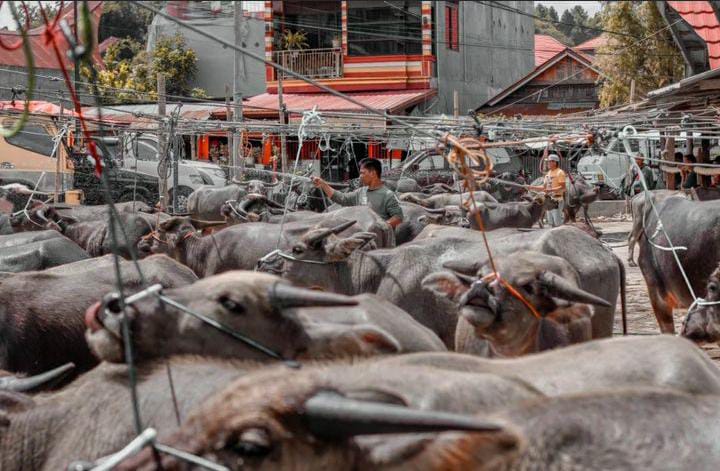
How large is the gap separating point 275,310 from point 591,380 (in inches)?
46.0

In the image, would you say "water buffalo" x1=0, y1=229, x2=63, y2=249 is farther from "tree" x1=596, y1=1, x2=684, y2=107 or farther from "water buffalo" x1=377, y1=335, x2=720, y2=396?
"tree" x1=596, y1=1, x2=684, y2=107

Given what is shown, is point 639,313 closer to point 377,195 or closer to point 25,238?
point 377,195

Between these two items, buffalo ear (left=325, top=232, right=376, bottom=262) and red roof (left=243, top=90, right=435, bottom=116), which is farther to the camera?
red roof (left=243, top=90, right=435, bottom=116)

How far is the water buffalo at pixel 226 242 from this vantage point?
10266mm

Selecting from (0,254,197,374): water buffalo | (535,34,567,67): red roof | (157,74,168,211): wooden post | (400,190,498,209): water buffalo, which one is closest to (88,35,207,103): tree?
(535,34,567,67): red roof

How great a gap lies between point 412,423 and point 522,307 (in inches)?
140

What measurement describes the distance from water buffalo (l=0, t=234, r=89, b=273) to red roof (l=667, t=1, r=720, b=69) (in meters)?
10.1

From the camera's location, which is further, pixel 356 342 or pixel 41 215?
pixel 41 215

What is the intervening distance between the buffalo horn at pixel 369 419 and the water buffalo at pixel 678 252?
7.70 metres

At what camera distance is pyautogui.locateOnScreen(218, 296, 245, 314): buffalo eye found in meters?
4.08

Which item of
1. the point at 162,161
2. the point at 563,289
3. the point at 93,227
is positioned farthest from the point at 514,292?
the point at 162,161

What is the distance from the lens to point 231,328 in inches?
160

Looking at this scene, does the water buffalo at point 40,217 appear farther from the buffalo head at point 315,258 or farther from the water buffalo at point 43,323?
the water buffalo at point 43,323

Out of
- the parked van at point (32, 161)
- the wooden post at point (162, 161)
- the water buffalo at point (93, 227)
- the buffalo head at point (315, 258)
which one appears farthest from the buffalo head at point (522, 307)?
the parked van at point (32, 161)
